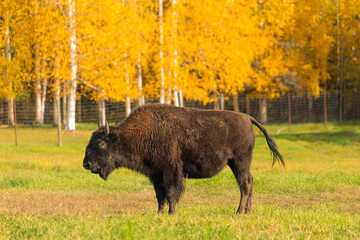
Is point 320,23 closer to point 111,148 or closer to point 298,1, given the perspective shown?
point 298,1

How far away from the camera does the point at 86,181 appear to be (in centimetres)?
1191

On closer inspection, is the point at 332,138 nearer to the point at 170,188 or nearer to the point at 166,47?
the point at 166,47

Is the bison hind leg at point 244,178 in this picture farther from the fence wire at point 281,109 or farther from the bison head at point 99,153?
the fence wire at point 281,109

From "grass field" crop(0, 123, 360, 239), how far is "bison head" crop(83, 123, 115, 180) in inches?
27.8

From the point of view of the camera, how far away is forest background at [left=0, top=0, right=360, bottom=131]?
26.7m

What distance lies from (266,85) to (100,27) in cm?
1251

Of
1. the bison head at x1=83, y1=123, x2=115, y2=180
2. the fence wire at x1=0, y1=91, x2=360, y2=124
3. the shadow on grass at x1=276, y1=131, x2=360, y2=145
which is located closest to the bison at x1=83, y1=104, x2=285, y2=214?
the bison head at x1=83, y1=123, x2=115, y2=180

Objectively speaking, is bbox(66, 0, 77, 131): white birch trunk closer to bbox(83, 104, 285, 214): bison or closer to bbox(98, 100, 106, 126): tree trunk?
bbox(98, 100, 106, 126): tree trunk

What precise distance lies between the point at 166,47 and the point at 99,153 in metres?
20.3

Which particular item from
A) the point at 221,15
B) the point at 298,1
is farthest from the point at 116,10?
the point at 298,1

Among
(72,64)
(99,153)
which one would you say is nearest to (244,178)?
(99,153)

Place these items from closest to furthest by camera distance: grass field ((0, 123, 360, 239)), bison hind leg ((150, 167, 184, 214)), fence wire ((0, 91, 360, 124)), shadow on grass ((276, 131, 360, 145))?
grass field ((0, 123, 360, 239)), bison hind leg ((150, 167, 184, 214)), shadow on grass ((276, 131, 360, 145)), fence wire ((0, 91, 360, 124))

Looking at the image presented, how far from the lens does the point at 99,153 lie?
8414 mm

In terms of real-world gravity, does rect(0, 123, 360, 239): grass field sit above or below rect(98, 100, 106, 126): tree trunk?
below
